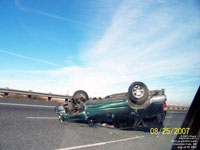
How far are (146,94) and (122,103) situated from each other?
877 millimetres

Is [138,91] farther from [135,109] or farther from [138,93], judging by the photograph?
[135,109]

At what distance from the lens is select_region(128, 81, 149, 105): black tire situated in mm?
4969

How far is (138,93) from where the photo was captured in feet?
16.5

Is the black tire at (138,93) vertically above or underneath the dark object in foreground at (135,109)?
above

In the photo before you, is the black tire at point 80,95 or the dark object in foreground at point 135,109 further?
the black tire at point 80,95

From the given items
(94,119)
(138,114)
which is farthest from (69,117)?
(138,114)

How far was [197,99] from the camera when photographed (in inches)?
74.5

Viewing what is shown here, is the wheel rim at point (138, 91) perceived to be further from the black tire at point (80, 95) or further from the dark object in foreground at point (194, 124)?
the dark object in foreground at point (194, 124)

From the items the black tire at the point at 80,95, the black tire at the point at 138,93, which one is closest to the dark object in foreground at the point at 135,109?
the black tire at the point at 138,93

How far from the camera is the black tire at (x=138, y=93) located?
4.97 meters

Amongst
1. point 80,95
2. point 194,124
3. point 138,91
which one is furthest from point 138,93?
point 194,124

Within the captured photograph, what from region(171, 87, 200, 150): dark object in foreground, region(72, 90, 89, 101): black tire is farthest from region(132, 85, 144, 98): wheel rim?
region(171, 87, 200, 150): dark object in foreground

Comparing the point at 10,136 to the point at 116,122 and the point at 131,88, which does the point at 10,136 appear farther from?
the point at 131,88

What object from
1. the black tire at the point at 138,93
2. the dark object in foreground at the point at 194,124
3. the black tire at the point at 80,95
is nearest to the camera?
the dark object in foreground at the point at 194,124
